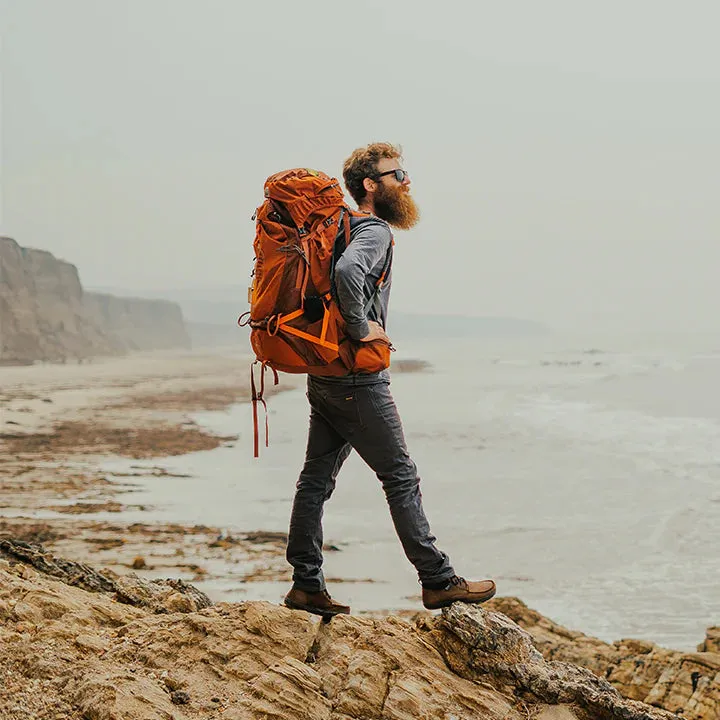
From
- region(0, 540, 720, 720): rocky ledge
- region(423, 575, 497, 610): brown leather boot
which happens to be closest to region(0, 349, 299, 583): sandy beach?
region(0, 540, 720, 720): rocky ledge

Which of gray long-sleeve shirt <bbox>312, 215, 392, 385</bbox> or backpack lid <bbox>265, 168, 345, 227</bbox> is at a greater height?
backpack lid <bbox>265, 168, 345, 227</bbox>

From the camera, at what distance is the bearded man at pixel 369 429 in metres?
4.48

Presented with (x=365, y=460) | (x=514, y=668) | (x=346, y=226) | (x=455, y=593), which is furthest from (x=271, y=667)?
(x=346, y=226)

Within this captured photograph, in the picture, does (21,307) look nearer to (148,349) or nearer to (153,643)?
(148,349)

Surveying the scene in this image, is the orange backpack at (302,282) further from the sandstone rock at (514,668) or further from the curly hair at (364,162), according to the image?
the sandstone rock at (514,668)

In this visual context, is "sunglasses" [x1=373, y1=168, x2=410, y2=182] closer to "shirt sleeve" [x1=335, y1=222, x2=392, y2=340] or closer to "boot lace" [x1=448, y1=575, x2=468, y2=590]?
"shirt sleeve" [x1=335, y1=222, x2=392, y2=340]

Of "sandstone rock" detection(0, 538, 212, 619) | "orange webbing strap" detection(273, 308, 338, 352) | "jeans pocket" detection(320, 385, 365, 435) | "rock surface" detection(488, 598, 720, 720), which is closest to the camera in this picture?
"orange webbing strap" detection(273, 308, 338, 352)

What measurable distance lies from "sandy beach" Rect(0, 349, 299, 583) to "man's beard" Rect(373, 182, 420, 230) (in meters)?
8.78

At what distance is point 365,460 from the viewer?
477cm

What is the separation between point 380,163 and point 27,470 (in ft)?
59.3

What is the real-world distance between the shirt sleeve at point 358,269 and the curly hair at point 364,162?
410 mm

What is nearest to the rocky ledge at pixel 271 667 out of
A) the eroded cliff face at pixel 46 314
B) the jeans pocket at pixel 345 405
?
the jeans pocket at pixel 345 405

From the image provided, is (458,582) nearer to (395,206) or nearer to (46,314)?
(395,206)

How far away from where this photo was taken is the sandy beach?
1354cm
